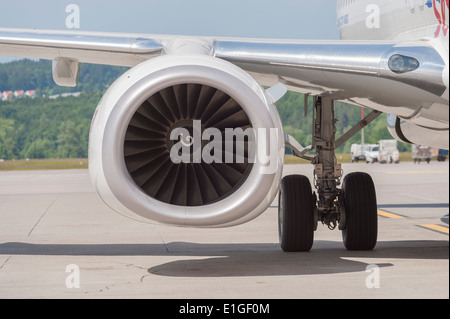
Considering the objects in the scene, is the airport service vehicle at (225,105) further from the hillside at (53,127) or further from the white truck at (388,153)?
the hillside at (53,127)

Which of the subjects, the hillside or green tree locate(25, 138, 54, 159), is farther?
green tree locate(25, 138, 54, 159)

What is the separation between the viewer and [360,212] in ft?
29.6

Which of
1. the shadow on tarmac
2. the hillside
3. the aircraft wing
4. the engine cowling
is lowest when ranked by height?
the shadow on tarmac

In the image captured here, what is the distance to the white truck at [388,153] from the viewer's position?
201 ft

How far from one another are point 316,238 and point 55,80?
4.08 metres

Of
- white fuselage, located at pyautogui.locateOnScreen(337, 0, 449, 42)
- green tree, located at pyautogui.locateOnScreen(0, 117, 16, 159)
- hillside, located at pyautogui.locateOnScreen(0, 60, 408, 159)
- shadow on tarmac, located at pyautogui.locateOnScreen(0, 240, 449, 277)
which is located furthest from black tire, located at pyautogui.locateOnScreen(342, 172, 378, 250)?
green tree, located at pyautogui.locateOnScreen(0, 117, 16, 159)

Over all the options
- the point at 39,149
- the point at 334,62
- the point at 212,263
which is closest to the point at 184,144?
the point at 334,62

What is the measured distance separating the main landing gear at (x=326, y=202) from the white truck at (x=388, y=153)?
52585mm

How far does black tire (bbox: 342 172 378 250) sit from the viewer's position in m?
9.03

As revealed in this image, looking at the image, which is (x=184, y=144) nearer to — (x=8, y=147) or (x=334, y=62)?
(x=334, y=62)

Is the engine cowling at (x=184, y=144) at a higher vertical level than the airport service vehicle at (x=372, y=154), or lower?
higher

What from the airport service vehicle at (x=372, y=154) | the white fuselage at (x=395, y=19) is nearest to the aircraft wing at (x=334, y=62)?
the white fuselage at (x=395, y=19)

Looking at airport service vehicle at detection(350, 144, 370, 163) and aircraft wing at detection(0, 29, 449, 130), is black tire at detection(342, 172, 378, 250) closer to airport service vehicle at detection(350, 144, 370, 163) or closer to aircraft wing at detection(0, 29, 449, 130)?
aircraft wing at detection(0, 29, 449, 130)

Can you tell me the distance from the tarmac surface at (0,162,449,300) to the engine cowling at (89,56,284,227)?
2.27 ft
